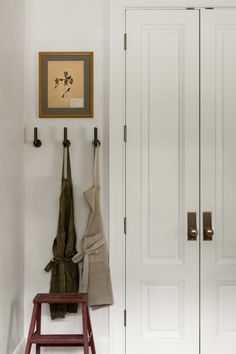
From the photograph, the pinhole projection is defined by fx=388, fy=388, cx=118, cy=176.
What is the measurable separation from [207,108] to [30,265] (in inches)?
58.8

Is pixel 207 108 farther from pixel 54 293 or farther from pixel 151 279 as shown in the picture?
pixel 54 293

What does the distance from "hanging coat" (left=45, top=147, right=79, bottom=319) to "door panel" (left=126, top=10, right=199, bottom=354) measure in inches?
13.5

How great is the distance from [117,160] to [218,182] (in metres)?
0.65

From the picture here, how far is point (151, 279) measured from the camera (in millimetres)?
2438

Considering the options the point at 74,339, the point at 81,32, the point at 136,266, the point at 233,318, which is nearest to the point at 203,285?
the point at 233,318

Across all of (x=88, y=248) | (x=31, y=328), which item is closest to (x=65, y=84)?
(x=88, y=248)

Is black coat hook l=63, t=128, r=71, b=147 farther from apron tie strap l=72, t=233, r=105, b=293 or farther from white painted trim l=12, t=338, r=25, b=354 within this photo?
white painted trim l=12, t=338, r=25, b=354

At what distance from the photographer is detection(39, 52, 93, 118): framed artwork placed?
8.02 ft

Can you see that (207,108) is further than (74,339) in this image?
Yes

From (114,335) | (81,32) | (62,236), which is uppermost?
(81,32)

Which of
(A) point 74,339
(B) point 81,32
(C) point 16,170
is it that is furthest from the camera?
(B) point 81,32

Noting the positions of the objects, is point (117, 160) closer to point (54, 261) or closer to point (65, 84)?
point (65, 84)

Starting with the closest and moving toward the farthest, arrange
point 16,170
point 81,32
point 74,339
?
point 74,339
point 16,170
point 81,32

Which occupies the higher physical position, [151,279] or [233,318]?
[151,279]
